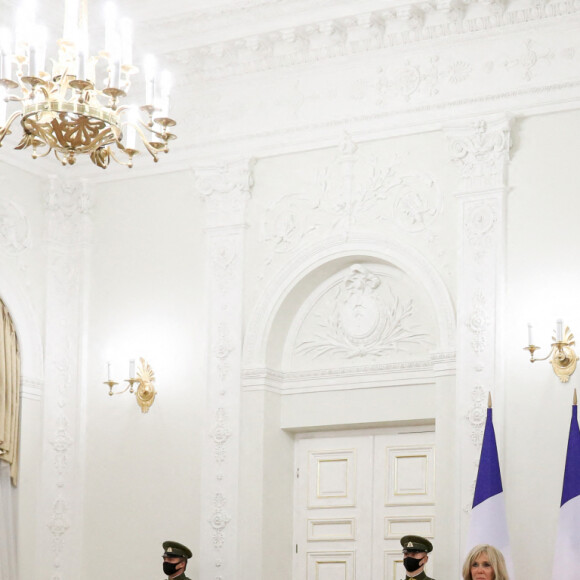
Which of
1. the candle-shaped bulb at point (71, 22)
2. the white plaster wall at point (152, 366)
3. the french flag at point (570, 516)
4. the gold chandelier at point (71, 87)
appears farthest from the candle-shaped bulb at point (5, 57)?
the french flag at point (570, 516)

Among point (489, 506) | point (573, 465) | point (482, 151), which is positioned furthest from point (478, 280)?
point (489, 506)

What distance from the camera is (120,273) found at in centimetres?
1218

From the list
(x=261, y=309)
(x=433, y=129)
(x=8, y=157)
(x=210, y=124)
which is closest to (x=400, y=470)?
(x=261, y=309)

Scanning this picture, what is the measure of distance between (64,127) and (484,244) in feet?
13.7

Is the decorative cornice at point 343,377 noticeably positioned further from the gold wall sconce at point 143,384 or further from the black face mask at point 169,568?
the black face mask at point 169,568

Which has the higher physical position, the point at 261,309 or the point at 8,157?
the point at 8,157

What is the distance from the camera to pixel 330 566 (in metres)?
11.0

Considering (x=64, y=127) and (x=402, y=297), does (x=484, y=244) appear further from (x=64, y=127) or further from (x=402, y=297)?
(x=64, y=127)

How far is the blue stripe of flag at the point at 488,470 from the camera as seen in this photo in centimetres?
961

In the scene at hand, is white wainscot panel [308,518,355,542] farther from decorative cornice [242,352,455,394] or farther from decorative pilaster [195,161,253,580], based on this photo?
decorative cornice [242,352,455,394]

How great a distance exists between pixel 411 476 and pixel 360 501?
20.0 inches

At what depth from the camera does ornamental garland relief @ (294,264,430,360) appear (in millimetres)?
11016

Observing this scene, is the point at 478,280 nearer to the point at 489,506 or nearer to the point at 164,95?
the point at 489,506

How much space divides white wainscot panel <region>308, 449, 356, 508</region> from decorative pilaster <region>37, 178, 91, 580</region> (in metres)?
2.23
